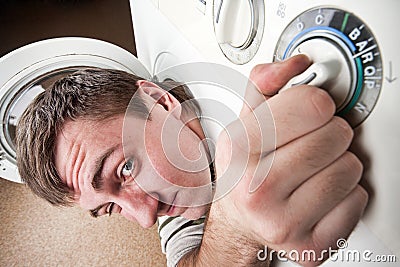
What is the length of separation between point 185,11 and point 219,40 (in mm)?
125

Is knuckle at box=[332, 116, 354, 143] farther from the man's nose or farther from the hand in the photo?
the man's nose

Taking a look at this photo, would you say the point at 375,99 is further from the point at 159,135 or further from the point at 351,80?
the point at 159,135

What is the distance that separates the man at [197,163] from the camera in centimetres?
36

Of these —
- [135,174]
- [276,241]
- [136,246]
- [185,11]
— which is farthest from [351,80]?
[136,246]

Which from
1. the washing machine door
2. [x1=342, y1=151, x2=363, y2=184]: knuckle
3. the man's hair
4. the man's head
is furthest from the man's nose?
[x1=342, y1=151, x2=363, y2=184]: knuckle

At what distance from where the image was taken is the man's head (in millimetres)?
695

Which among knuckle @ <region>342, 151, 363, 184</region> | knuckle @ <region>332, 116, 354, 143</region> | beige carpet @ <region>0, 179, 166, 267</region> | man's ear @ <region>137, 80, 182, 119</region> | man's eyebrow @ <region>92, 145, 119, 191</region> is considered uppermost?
knuckle @ <region>332, 116, 354, 143</region>

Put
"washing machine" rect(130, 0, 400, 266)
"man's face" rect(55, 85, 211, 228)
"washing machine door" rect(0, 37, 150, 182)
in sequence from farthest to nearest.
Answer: "washing machine door" rect(0, 37, 150, 182) < "man's face" rect(55, 85, 211, 228) < "washing machine" rect(130, 0, 400, 266)

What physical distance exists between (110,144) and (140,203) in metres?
0.11

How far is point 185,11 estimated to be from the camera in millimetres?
586

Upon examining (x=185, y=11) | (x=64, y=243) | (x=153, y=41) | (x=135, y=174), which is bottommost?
(x=64, y=243)

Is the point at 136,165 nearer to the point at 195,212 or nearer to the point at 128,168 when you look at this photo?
the point at 128,168

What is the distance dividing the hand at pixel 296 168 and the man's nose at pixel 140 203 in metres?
0.36

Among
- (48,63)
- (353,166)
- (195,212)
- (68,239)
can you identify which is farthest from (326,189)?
(68,239)
